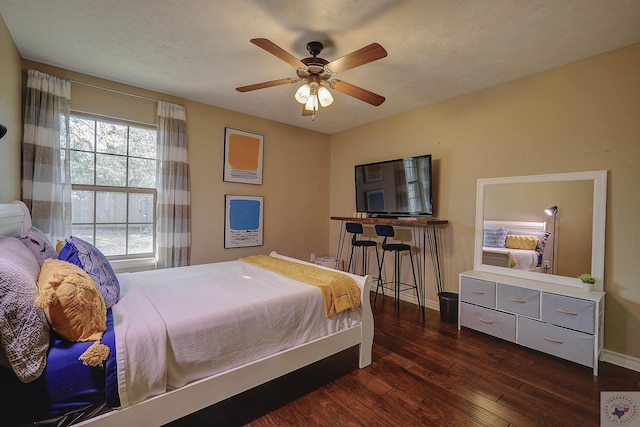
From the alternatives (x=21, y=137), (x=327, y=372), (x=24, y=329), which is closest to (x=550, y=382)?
(x=327, y=372)

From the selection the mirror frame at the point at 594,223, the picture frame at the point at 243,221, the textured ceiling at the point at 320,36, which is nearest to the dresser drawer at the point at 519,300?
the mirror frame at the point at 594,223

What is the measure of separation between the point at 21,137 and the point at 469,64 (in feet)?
13.5

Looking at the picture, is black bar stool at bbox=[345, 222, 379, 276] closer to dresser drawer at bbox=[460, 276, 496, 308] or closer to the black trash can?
the black trash can

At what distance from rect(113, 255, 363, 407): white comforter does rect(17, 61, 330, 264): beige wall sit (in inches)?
57.0

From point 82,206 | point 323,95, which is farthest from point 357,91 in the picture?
point 82,206

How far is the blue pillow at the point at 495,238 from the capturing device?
3004 mm

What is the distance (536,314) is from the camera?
246 cm

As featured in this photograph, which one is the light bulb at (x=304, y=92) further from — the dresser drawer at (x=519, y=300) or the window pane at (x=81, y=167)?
the dresser drawer at (x=519, y=300)

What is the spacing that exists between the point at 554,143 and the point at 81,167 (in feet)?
15.4

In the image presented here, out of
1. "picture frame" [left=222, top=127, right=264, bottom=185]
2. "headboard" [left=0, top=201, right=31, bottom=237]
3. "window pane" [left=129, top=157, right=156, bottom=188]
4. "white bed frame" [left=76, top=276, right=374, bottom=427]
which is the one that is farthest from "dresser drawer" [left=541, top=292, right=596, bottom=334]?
"window pane" [left=129, top=157, right=156, bottom=188]

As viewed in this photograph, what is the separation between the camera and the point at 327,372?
7.16 ft

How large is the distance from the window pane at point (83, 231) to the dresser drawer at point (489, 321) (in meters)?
4.00

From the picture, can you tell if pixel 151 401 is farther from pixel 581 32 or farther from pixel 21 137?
pixel 581 32

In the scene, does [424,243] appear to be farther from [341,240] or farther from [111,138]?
[111,138]
